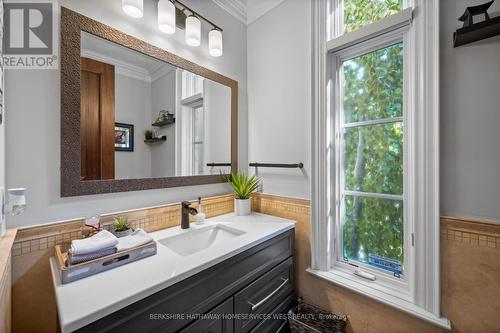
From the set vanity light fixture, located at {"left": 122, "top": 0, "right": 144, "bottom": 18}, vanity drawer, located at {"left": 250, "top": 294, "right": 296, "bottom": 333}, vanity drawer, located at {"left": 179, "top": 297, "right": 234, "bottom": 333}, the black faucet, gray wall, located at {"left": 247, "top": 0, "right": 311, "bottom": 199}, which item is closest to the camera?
vanity drawer, located at {"left": 179, "top": 297, "right": 234, "bottom": 333}

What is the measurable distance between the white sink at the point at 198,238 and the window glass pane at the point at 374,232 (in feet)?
2.36

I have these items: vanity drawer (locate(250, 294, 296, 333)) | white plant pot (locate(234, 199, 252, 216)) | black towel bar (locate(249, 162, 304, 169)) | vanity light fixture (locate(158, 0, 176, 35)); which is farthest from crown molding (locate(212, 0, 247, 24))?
vanity drawer (locate(250, 294, 296, 333))

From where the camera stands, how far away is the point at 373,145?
1251mm

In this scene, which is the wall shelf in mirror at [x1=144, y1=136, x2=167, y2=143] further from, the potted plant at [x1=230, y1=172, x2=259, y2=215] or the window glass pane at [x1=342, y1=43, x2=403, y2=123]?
the window glass pane at [x1=342, y1=43, x2=403, y2=123]

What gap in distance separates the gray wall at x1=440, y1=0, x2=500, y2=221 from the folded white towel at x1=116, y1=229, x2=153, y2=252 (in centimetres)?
139

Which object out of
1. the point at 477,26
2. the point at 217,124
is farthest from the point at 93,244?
the point at 477,26

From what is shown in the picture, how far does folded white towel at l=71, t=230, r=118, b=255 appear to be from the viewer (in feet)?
2.47

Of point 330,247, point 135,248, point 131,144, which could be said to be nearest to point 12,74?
point 131,144

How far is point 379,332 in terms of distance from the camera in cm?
114

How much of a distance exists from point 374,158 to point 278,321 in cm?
117

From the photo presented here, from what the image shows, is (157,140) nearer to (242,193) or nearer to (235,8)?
(242,193)

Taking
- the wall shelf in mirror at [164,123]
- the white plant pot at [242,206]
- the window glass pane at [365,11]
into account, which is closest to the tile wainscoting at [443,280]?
the wall shelf in mirror at [164,123]

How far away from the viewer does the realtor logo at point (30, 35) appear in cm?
85

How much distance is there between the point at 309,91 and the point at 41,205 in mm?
1564
